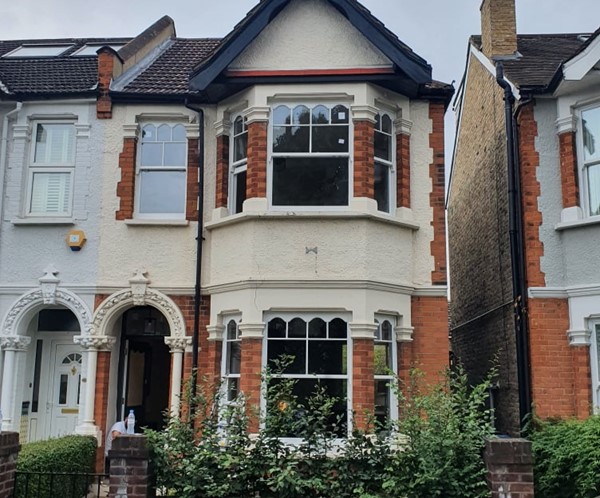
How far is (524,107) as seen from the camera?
10.6m

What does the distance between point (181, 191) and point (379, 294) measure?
3849 mm

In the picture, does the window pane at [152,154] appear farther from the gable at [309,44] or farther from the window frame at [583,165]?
the window frame at [583,165]

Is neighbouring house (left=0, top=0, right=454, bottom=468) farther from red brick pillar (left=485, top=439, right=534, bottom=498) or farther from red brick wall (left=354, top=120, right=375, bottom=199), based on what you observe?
red brick pillar (left=485, top=439, right=534, bottom=498)

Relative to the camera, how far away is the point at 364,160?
33.7 ft

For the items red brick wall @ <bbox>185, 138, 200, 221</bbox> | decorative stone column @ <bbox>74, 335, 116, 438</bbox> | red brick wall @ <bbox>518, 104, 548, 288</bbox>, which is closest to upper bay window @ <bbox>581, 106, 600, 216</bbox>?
red brick wall @ <bbox>518, 104, 548, 288</bbox>

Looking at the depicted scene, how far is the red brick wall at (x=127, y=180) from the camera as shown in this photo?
11164 millimetres

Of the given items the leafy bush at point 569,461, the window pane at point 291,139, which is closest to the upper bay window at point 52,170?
the window pane at point 291,139

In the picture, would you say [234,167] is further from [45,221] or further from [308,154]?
[45,221]

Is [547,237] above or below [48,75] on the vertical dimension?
below

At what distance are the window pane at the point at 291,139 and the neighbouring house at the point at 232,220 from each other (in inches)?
1.2

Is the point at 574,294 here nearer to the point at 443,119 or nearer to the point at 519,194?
the point at 519,194

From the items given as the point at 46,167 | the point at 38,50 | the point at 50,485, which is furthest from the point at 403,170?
the point at 38,50

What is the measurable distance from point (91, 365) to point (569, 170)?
8106 mm

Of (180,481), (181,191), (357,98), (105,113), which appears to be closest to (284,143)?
(357,98)
